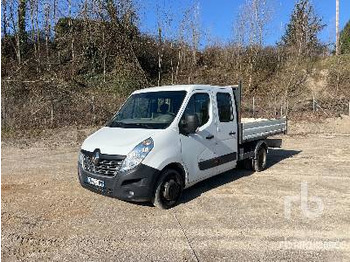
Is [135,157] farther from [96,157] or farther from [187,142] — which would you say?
[187,142]

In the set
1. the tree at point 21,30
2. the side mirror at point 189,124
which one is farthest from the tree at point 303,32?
the side mirror at point 189,124

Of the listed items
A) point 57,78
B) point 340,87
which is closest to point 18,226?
point 57,78

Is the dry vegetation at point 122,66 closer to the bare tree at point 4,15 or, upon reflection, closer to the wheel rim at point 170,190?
the bare tree at point 4,15

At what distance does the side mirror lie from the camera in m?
5.81

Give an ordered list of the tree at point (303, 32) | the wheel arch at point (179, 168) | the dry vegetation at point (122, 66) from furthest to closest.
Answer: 1. the tree at point (303, 32)
2. the dry vegetation at point (122, 66)
3. the wheel arch at point (179, 168)

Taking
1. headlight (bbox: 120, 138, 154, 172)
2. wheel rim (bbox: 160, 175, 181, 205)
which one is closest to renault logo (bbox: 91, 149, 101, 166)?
headlight (bbox: 120, 138, 154, 172)

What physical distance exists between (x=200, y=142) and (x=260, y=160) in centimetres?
307

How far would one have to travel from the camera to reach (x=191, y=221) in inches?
208

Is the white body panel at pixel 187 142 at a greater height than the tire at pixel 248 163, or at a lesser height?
greater

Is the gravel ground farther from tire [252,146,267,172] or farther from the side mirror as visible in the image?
the side mirror

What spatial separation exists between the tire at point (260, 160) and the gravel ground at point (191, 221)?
0.27 metres

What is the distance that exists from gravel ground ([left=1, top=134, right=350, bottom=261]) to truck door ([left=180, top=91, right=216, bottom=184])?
54 cm

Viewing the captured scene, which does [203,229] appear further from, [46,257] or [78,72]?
[78,72]

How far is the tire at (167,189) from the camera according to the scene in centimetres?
559
